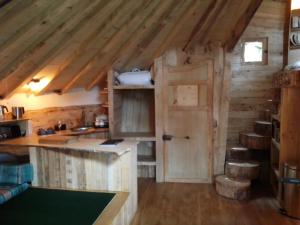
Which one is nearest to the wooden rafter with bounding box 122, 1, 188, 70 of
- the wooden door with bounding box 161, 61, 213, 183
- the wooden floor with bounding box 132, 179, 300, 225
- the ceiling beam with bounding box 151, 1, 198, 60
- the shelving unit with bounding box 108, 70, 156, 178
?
the ceiling beam with bounding box 151, 1, 198, 60

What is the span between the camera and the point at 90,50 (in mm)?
3254

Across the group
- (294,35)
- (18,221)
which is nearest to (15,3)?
(18,221)

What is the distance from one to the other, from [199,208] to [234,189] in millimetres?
595

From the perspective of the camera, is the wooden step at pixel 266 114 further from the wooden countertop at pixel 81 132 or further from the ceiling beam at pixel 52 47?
the ceiling beam at pixel 52 47

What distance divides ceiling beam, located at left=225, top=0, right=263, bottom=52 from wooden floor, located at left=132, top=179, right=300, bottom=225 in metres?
2.17

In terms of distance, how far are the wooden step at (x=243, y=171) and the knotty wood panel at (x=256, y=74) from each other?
3.95 ft

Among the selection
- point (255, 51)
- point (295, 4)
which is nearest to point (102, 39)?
point (255, 51)

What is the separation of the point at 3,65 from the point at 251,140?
3.59 meters

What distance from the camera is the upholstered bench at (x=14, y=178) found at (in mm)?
2471

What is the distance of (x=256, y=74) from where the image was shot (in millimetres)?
4961

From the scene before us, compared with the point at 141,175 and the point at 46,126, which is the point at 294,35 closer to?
the point at 141,175

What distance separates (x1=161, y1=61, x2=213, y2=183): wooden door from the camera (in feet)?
13.8

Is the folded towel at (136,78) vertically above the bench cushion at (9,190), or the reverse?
the folded towel at (136,78)

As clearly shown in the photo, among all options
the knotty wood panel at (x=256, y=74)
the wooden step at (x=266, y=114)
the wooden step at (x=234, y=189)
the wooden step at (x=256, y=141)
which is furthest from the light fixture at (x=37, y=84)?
the wooden step at (x=266, y=114)
